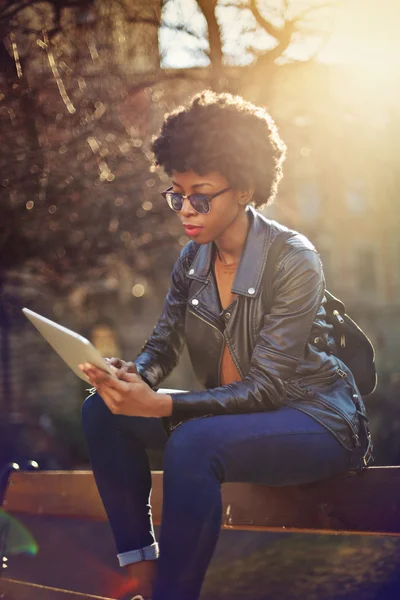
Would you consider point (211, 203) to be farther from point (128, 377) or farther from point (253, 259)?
point (128, 377)

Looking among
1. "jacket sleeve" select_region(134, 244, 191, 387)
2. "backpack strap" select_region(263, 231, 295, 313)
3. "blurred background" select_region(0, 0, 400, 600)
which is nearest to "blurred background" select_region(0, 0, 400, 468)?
"blurred background" select_region(0, 0, 400, 600)

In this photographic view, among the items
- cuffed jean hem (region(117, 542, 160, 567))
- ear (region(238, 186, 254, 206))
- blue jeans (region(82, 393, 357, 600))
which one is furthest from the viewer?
ear (region(238, 186, 254, 206))

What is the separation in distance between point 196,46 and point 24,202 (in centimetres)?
163

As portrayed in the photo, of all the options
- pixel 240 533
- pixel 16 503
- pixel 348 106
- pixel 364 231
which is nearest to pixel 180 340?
pixel 16 503

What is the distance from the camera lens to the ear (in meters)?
2.65

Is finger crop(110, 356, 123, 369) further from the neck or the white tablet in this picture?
the neck

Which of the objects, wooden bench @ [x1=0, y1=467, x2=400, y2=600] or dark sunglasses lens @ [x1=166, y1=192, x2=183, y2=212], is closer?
wooden bench @ [x1=0, y1=467, x2=400, y2=600]

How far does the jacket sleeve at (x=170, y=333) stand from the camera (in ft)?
9.49

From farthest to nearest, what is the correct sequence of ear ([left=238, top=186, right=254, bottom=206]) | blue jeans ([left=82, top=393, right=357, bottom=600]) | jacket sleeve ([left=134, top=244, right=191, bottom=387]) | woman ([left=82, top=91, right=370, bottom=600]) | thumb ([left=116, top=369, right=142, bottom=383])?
jacket sleeve ([left=134, top=244, right=191, bottom=387]) < ear ([left=238, top=186, right=254, bottom=206]) < thumb ([left=116, top=369, right=142, bottom=383]) < woman ([left=82, top=91, right=370, bottom=600]) < blue jeans ([left=82, top=393, right=357, bottom=600])

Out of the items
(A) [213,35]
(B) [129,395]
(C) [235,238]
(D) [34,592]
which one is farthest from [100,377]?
(A) [213,35]

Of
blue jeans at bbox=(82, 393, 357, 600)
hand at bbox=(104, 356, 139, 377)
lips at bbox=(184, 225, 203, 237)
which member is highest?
lips at bbox=(184, 225, 203, 237)

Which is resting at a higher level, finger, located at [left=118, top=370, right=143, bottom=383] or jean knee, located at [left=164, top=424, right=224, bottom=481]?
finger, located at [left=118, top=370, right=143, bottom=383]

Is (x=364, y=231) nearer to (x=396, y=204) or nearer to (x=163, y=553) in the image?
(x=396, y=204)

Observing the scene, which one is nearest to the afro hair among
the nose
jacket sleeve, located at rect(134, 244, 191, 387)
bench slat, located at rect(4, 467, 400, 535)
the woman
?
the woman
